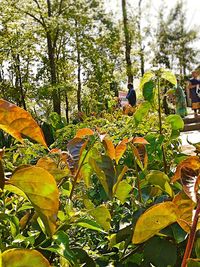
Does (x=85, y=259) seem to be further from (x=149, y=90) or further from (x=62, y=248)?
(x=149, y=90)

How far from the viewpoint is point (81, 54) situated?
1827cm

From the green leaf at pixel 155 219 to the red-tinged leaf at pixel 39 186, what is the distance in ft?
0.32

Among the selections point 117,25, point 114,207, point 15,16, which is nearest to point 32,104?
point 15,16

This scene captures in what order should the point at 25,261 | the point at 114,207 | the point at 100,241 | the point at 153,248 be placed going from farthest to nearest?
the point at 114,207 → the point at 100,241 → the point at 153,248 → the point at 25,261

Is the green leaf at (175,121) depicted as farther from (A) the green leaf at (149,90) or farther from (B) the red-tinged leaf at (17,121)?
(B) the red-tinged leaf at (17,121)

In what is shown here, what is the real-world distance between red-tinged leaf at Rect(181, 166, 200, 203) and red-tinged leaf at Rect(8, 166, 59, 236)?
12 centimetres

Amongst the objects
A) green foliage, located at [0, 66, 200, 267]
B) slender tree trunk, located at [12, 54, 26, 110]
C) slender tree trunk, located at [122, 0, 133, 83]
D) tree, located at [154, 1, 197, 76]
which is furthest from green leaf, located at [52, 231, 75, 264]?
tree, located at [154, 1, 197, 76]

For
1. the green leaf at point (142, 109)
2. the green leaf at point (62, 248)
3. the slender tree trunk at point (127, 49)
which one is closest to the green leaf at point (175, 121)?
the green leaf at point (142, 109)

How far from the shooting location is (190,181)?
Answer: 498 millimetres

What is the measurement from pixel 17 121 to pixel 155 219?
17cm

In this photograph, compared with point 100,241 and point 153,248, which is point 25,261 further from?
point 100,241

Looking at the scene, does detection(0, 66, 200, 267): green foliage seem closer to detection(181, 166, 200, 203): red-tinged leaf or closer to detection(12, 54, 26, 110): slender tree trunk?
Answer: detection(181, 166, 200, 203): red-tinged leaf

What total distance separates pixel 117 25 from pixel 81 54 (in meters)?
2.87

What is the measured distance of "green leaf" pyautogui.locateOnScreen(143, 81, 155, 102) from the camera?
995 mm
